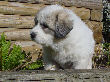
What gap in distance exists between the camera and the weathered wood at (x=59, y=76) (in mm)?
2787

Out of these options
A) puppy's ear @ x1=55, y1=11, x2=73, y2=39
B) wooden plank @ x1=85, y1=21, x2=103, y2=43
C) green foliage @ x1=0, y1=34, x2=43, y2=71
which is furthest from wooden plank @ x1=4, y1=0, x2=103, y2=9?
puppy's ear @ x1=55, y1=11, x2=73, y2=39

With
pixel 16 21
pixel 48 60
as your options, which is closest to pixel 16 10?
pixel 16 21

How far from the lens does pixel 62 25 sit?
4270mm

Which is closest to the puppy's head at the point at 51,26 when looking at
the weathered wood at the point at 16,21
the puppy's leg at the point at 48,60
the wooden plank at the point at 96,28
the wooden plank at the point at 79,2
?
the puppy's leg at the point at 48,60

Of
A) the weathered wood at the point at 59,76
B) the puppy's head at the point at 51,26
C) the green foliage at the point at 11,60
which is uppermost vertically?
the puppy's head at the point at 51,26

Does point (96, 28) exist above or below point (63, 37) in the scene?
below

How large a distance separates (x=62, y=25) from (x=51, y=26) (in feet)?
0.61

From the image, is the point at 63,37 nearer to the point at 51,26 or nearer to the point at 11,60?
the point at 51,26

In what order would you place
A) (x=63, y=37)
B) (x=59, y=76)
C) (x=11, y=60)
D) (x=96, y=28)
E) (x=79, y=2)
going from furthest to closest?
(x=96, y=28)
(x=79, y=2)
(x=11, y=60)
(x=63, y=37)
(x=59, y=76)

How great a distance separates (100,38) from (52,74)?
15.7 ft

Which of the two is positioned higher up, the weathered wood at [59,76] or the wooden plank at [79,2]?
the wooden plank at [79,2]

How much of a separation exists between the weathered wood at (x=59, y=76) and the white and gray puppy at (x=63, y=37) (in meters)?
1.01

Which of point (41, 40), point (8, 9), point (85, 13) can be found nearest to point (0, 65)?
point (41, 40)

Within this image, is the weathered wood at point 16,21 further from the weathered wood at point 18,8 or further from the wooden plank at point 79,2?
the wooden plank at point 79,2
